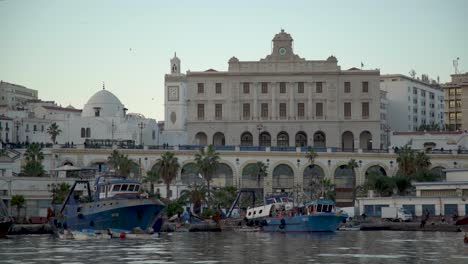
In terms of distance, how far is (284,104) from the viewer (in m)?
165

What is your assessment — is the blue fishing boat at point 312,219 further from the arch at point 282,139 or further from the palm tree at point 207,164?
the arch at point 282,139

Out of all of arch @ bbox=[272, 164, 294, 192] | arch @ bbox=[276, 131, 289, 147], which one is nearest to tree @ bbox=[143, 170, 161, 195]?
arch @ bbox=[272, 164, 294, 192]

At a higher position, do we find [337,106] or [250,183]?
[337,106]

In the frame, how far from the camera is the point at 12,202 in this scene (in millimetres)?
113250

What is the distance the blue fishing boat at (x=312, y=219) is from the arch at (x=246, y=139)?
60.7 meters

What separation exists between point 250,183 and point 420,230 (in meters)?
45.7

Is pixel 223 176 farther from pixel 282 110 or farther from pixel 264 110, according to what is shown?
pixel 282 110

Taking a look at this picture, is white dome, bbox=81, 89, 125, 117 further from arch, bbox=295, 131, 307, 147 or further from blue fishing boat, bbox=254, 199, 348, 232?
blue fishing boat, bbox=254, 199, 348, 232

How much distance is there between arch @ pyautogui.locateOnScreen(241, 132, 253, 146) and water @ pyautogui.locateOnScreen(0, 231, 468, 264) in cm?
7418

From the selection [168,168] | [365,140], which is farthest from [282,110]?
A: [168,168]

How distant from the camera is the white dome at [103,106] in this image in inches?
7219

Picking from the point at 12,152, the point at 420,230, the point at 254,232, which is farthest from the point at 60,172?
the point at 420,230

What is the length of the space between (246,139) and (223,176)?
752 inches

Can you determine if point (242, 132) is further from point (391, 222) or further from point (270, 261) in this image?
point (270, 261)
